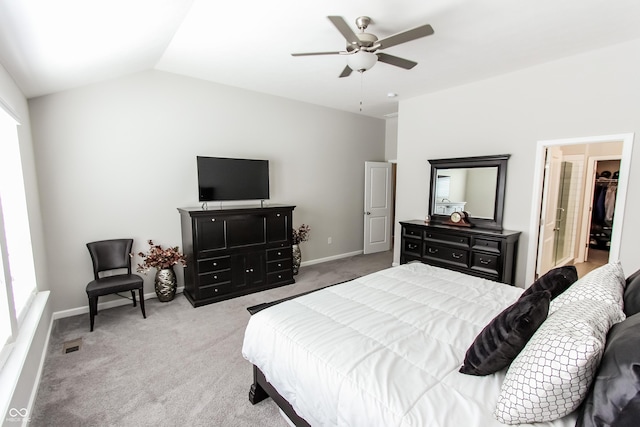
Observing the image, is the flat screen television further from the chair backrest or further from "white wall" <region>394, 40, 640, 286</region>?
"white wall" <region>394, 40, 640, 286</region>

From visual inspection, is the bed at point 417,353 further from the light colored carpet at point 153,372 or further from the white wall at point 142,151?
the white wall at point 142,151

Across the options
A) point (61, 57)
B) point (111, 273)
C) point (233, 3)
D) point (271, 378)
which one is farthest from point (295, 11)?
point (111, 273)

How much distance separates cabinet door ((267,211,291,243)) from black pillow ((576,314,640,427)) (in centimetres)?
359

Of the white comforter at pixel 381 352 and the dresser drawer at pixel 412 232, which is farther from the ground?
the dresser drawer at pixel 412 232

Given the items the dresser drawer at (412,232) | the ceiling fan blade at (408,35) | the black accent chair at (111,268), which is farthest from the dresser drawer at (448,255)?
the black accent chair at (111,268)

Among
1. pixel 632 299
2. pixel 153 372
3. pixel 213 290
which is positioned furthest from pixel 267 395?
pixel 632 299

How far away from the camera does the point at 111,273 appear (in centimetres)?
360

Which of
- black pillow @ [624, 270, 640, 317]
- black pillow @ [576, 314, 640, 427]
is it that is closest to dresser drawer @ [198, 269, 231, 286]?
black pillow @ [576, 314, 640, 427]

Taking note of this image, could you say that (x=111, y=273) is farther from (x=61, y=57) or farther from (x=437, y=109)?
(x=437, y=109)

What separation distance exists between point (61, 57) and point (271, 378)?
2.95 m

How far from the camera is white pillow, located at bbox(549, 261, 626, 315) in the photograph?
56.1 inches

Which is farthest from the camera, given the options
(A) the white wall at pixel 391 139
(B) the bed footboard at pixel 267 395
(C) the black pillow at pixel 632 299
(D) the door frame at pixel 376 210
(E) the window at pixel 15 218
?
(A) the white wall at pixel 391 139

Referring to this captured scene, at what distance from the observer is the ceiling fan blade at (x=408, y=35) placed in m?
2.06

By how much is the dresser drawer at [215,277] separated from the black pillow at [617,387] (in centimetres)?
354
